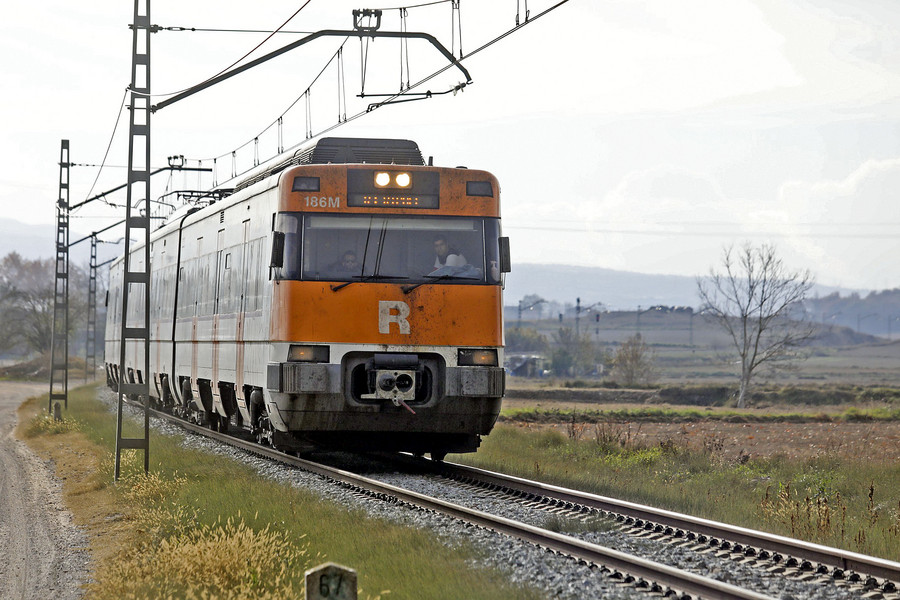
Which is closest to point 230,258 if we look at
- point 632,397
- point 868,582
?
point 868,582

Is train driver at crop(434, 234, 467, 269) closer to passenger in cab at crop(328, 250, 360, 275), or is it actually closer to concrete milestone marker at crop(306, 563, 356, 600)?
passenger in cab at crop(328, 250, 360, 275)

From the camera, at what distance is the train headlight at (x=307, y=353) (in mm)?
13891

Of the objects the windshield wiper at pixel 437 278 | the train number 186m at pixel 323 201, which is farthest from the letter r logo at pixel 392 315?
the train number 186m at pixel 323 201

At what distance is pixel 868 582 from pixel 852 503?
608cm

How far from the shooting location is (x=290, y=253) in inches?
553

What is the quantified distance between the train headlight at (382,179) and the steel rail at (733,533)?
3846mm

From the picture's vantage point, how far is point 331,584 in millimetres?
5824

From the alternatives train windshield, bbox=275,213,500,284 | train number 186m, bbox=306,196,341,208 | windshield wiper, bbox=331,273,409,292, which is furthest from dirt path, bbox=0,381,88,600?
train number 186m, bbox=306,196,341,208

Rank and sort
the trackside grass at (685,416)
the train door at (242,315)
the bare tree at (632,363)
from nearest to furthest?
the train door at (242,315) < the trackside grass at (685,416) < the bare tree at (632,363)

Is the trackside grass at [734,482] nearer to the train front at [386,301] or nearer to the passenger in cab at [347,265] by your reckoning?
the train front at [386,301]

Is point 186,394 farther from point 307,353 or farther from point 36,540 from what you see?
point 36,540

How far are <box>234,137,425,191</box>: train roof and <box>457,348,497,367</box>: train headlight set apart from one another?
2978 millimetres

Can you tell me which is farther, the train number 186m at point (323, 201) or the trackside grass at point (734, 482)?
the train number 186m at point (323, 201)

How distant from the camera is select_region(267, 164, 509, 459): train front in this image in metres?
13.9
